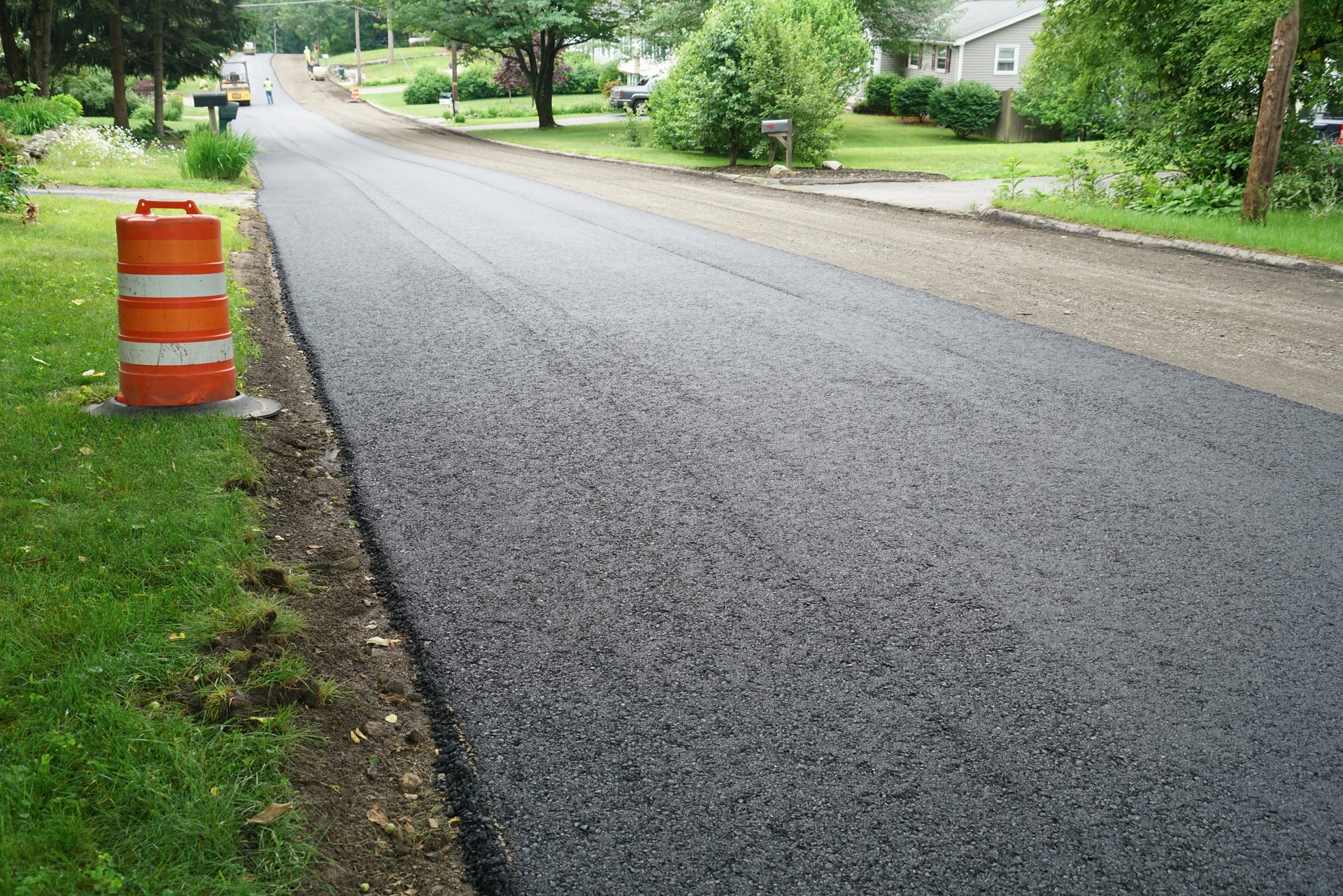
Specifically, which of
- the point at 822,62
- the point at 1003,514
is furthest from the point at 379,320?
the point at 822,62

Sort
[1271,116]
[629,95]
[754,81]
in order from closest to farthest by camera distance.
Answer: [1271,116] → [754,81] → [629,95]

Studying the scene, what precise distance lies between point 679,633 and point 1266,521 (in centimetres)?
265

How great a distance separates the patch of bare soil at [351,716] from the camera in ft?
8.11

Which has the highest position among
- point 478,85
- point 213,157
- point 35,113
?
point 478,85

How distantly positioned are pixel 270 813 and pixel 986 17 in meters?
49.8

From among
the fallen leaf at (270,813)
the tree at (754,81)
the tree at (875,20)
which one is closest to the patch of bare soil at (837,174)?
the tree at (754,81)

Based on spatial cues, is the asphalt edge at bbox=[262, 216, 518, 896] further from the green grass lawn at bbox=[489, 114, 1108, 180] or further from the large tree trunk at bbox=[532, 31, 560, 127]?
the large tree trunk at bbox=[532, 31, 560, 127]

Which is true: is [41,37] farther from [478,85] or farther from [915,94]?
[478,85]

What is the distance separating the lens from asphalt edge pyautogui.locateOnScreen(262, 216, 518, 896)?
7.94 feet

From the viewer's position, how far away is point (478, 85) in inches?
2488

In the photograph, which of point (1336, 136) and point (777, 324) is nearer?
point (777, 324)

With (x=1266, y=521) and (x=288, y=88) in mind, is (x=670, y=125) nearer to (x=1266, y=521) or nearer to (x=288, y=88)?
(x=1266, y=521)

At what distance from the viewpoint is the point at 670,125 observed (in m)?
26.6

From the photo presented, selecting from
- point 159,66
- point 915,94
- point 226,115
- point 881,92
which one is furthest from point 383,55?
point 226,115
